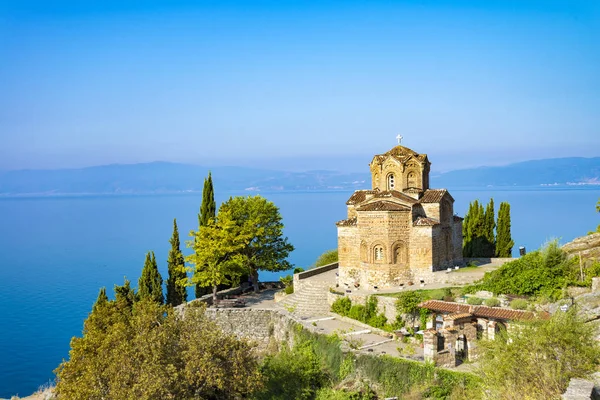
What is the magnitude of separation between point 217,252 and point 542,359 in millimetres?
20787

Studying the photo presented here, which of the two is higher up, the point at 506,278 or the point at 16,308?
the point at 506,278

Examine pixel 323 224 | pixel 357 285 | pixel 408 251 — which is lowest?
pixel 323 224

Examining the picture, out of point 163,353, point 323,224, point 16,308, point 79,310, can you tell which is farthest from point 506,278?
point 323,224

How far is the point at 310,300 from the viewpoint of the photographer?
1121 inches

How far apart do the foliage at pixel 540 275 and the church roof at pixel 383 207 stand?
564 centimetres

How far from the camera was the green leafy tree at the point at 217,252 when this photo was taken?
30.2 m

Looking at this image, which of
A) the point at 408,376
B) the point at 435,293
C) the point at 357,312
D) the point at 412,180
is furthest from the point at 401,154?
the point at 408,376

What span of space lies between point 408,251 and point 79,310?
33.9 m

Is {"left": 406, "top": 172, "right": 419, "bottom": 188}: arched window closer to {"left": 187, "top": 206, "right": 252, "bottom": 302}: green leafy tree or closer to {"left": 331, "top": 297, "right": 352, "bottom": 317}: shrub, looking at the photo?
{"left": 331, "top": 297, "right": 352, "bottom": 317}: shrub

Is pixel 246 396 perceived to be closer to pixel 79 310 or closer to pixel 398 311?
pixel 398 311

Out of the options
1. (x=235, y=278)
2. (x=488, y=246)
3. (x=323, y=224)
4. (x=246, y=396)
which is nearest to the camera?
(x=246, y=396)

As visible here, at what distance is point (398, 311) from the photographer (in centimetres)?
2269

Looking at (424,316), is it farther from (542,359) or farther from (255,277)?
(255,277)

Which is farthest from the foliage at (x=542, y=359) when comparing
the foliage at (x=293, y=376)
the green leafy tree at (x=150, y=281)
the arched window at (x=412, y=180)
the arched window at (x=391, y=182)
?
the green leafy tree at (x=150, y=281)
